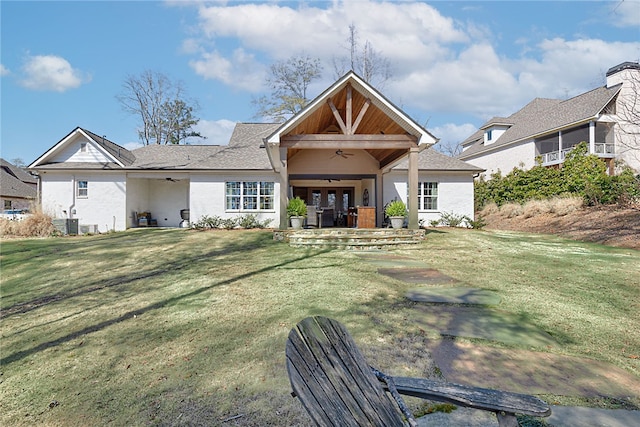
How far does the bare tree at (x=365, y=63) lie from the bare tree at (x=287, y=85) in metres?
2.97

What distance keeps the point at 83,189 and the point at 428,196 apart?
17.6 m

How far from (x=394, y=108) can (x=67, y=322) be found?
32.8ft

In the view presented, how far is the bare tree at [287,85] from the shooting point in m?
30.2

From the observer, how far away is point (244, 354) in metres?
3.44

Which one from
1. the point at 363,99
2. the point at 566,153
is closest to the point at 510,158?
the point at 566,153

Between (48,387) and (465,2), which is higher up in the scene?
(465,2)

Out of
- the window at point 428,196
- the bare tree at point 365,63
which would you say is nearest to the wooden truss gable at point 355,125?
the window at point 428,196

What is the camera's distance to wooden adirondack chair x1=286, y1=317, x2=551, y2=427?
123cm

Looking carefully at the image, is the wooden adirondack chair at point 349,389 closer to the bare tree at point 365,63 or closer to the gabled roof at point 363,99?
the gabled roof at point 363,99

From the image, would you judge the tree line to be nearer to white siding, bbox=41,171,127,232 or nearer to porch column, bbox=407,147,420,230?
white siding, bbox=41,171,127,232

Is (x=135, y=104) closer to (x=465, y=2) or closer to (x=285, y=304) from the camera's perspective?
(x=465, y=2)

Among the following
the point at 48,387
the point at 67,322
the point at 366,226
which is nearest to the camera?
the point at 48,387

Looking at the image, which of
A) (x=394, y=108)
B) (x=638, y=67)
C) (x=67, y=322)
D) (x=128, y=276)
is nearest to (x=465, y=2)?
(x=394, y=108)

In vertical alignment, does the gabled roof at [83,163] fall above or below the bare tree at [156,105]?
below
